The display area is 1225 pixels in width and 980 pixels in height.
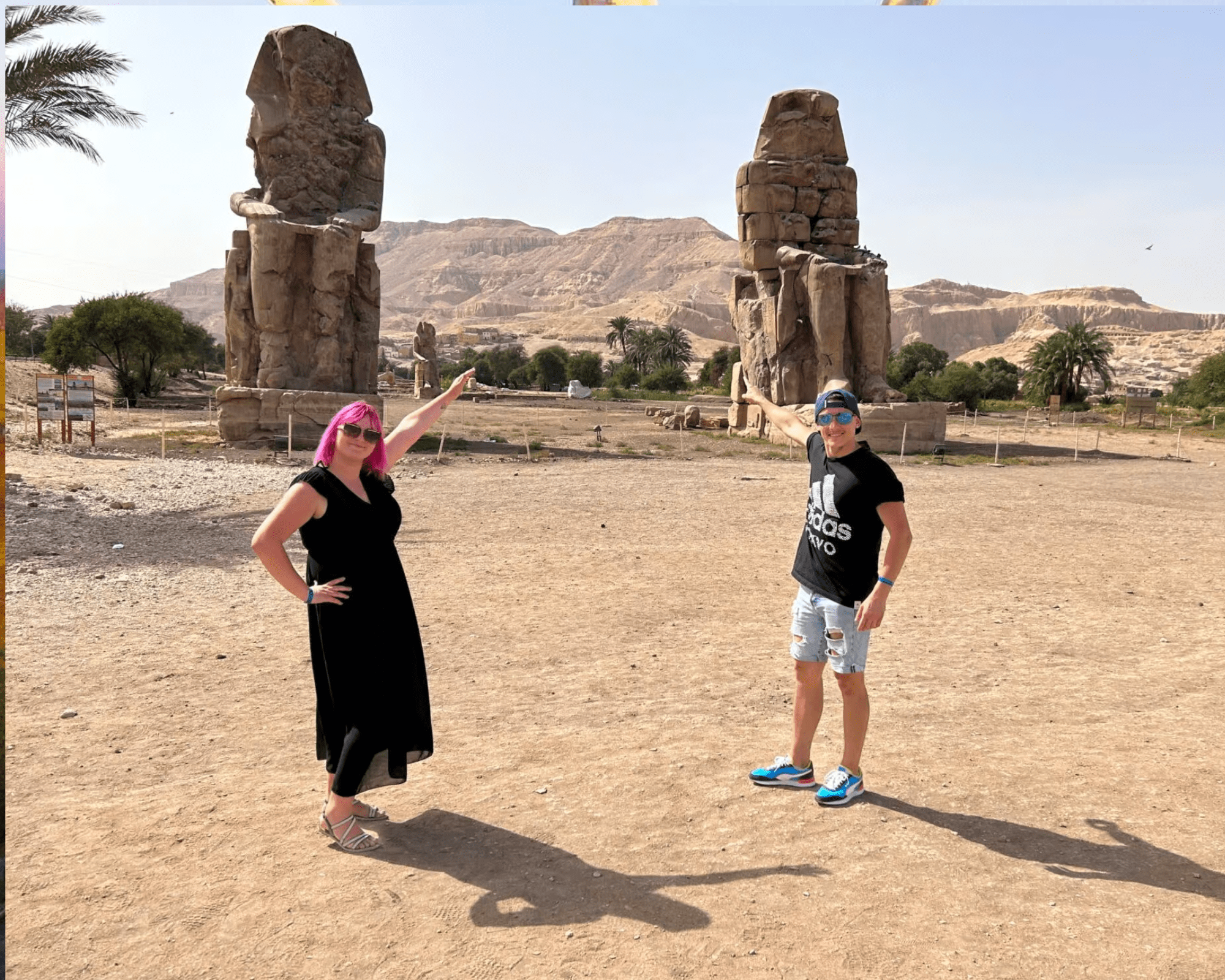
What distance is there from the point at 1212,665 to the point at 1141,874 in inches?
128

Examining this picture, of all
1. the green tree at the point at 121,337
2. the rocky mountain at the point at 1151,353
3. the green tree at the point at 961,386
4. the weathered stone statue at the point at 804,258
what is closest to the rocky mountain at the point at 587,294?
the rocky mountain at the point at 1151,353

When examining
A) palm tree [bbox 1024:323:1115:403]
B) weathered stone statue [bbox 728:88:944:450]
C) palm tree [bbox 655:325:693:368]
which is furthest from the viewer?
palm tree [bbox 655:325:693:368]

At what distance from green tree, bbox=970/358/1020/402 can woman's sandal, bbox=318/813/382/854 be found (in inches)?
1643

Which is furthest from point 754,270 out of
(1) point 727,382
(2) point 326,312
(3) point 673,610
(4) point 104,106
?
(1) point 727,382

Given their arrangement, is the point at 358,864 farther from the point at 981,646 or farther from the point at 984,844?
the point at 981,646

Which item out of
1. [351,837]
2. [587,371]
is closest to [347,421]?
[351,837]

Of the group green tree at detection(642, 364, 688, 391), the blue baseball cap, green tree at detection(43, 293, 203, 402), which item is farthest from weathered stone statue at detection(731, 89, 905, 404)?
green tree at detection(642, 364, 688, 391)

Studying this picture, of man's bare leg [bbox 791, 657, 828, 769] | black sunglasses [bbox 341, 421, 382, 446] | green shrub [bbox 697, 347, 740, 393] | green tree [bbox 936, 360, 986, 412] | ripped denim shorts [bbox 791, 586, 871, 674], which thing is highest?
green shrub [bbox 697, 347, 740, 393]

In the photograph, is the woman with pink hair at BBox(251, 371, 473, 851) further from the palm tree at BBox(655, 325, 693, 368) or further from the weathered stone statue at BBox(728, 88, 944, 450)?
the palm tree at BBox(655, 325, 693, 368)

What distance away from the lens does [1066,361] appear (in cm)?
3966

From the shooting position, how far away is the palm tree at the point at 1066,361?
38.9 meters

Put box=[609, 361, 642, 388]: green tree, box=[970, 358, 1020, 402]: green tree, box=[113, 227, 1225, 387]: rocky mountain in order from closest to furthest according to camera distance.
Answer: box=[970, 358, 1020, 402]: green tree < box=[609, 361, 642, 388]: green tree < box=[113, 227, 1225, 387]: rocky mountain

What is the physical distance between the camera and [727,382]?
50188 mm

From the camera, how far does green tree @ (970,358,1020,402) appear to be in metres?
44.1
